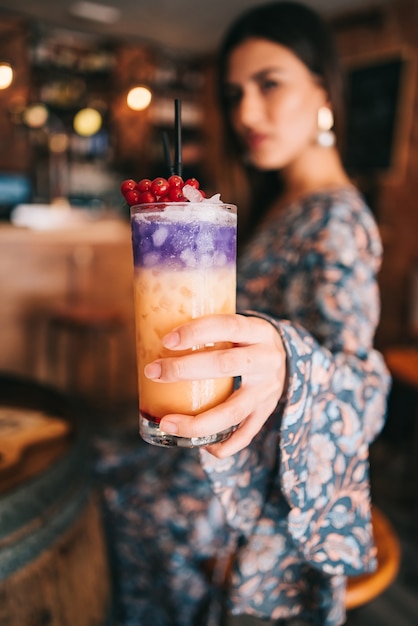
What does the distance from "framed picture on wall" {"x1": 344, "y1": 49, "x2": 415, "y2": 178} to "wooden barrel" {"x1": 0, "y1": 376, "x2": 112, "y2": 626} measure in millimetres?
4991

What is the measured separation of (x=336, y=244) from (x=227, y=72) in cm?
64

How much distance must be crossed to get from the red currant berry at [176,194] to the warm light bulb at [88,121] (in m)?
1.04

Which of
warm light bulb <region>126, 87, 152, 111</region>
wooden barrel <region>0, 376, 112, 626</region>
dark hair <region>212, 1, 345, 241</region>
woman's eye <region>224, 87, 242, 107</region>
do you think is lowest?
wooden barrel <region>0, 376, 112, 626</region>

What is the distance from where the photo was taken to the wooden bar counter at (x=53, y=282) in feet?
14.1

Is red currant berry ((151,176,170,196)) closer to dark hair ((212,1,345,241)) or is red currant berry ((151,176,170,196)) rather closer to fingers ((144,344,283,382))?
fingers ((144,344,283,382))

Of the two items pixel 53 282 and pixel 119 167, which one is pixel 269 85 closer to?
pixel 53 282

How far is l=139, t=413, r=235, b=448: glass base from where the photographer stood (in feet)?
2.30

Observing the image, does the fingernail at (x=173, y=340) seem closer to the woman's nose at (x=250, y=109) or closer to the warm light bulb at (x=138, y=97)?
the warm light bulb at (x=138, y=97)

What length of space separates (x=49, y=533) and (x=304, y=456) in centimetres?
55

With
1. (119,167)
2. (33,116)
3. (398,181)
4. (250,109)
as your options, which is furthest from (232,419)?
(119,167)

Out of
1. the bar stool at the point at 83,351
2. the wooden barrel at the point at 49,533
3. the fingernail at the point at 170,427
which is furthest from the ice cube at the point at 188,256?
the bar stool at the point at 83,351

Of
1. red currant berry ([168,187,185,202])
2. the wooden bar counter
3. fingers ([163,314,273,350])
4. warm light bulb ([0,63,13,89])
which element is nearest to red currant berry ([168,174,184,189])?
red currant berry ([168,187,185,202])

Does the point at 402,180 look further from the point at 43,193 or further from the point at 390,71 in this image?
the point at 43,193

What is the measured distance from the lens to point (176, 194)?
2.29 feet
